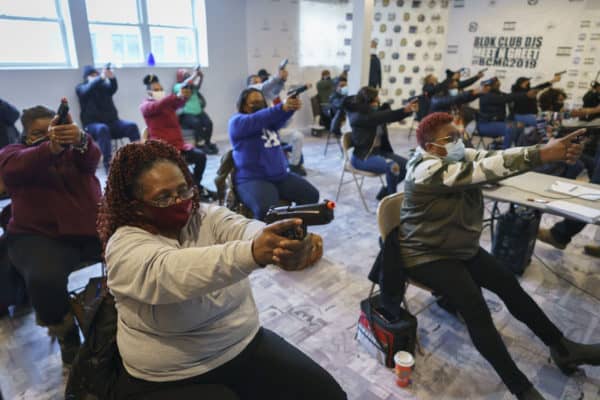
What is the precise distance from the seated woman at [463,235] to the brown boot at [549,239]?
1501mm

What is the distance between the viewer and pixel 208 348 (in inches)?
47.0

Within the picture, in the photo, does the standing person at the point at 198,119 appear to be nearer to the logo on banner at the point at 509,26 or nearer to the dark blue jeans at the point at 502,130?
the dark blue jeans at the point at 502,130

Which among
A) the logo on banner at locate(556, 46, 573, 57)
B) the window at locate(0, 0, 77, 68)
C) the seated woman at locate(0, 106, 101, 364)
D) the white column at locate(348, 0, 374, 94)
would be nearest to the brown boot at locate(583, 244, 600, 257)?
the white column at locate(348, 0, 374, 94)

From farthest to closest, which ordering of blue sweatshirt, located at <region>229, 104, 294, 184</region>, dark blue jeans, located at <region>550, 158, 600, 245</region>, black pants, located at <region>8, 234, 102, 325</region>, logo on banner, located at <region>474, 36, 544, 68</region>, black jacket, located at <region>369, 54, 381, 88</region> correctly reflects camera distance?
black jacket, located at <region>369, 54, 381, 88</region>, logo on banner, located at <region>474, 36, 544, 68</region>, dark blue jeans, located at <region>550, 158, 600, 245</region>, blue sweatshirt, located at <region>229, 104, 294, 184</region>, black pants, located at <region>8, 234, 102, 325</region>

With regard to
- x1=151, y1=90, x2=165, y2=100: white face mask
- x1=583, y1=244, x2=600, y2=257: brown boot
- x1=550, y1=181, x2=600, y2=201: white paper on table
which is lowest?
x1=583, y1=244, x2=600, y2=257: brown boot

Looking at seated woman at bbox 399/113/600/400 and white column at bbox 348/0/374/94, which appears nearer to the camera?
seated woman at bbox 399/113/600/400

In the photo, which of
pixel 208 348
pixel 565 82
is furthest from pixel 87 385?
pixel 565 82

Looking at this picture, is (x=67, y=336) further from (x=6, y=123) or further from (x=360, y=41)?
(x=360, y=41)

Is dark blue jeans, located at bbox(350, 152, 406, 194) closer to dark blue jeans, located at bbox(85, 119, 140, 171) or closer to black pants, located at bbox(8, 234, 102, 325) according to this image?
black pants, located at bbox(8, 234, 102, 325)

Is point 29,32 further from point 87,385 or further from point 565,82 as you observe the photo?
point 565,82

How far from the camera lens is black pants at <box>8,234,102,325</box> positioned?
180 centimetres

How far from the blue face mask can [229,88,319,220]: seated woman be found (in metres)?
1.22

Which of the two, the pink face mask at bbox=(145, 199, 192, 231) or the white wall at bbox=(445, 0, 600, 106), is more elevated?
the white wall at bbox=(445, 0, 600, 106)

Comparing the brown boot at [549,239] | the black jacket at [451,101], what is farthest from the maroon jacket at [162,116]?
the brown boot at [549,239]
